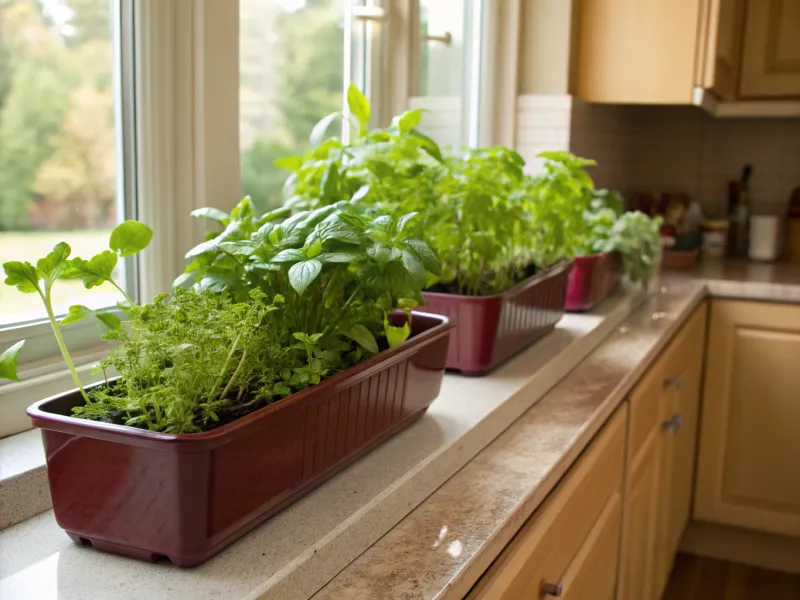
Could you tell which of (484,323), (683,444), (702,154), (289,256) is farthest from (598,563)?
(702,154)

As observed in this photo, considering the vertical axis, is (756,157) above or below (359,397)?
above

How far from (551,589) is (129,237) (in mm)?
662

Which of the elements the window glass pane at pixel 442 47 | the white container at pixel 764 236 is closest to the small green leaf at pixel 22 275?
the window glass pane at pixel 442 47

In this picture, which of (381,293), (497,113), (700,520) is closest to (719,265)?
(700,520)

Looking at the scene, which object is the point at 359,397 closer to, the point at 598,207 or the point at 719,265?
the point at 598,207

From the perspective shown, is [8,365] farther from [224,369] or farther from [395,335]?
[395,335]

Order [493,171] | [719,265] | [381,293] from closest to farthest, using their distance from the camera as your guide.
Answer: [381,293] < [493,171] < [719,265]

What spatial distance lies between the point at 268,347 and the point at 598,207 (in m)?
1.61

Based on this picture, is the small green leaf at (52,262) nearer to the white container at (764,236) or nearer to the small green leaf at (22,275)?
the small green leaf at (22,275)

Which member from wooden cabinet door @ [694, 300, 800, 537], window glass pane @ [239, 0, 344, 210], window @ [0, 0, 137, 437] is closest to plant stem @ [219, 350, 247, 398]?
window @ [0, 0, 137, 437]

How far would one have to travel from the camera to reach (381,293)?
99 centimetres

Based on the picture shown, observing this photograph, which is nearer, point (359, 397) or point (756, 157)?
point (359, 397)

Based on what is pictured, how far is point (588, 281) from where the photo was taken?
6.27 feet

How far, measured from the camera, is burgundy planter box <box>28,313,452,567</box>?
0.70 meters
